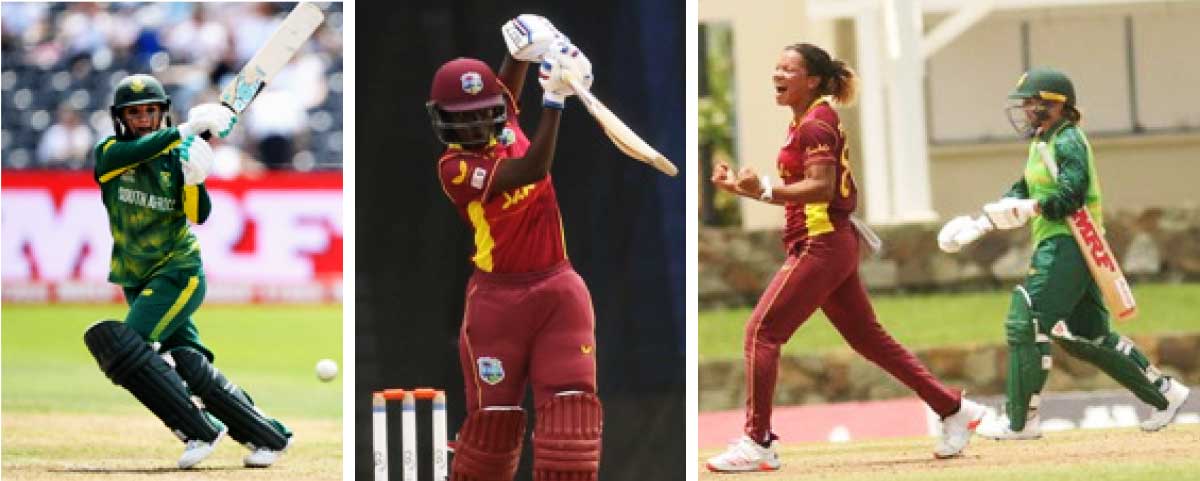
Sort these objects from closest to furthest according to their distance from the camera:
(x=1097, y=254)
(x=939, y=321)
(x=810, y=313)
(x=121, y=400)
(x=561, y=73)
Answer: (x=561, y=73), (x=810, y=313), (x=1097, y=254), (x=121, y=400), (x=939, y=321)

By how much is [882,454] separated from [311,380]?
2.18 meters

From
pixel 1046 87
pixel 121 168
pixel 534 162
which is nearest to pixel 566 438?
pixel 534 162

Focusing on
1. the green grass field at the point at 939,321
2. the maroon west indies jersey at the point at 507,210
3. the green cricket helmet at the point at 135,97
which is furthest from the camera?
the green grass field at the point at 939,321

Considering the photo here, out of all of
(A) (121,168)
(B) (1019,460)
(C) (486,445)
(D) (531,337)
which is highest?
(A) (121,168)

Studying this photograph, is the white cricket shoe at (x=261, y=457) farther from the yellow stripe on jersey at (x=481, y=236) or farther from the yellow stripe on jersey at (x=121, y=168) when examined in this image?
the yellow stripe on jersey at (x=481, y=236)

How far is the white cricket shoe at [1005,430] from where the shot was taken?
8.08 metres

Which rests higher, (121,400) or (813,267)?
(813,267)

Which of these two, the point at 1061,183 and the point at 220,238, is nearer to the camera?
the point at 1061,183

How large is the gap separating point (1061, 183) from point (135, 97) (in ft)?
10.5

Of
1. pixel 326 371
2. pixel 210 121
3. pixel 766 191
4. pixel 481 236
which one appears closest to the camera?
pixel 481 236

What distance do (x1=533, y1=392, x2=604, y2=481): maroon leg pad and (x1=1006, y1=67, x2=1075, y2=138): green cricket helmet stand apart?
2086 mm

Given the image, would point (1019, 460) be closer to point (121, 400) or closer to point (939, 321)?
point (939, 321)

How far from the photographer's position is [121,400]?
8.66 meters

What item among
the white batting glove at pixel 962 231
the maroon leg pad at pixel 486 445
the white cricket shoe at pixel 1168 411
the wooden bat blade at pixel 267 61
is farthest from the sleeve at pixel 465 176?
the white cricket shoe at pixel 1168 411
